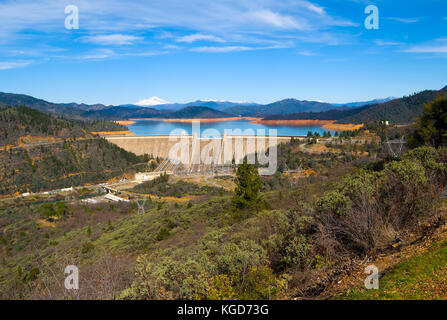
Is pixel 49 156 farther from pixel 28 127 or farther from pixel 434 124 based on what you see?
pixel 434 124

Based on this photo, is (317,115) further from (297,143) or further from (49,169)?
(49,169)

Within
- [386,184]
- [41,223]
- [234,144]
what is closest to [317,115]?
[234,144]

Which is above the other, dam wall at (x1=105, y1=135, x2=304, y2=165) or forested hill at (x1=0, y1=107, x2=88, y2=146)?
forested hill at (x1=0, y1=107, x2=88, y2=146)

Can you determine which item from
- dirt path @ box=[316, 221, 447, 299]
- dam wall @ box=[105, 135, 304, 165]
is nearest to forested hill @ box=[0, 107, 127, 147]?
dam wall @ box=[105, 135, 304, 165]

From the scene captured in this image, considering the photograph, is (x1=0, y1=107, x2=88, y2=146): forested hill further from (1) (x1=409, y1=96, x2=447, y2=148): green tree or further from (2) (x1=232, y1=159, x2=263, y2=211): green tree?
(1) (x1=409, y1=96, x2=447, y2=148): green tree

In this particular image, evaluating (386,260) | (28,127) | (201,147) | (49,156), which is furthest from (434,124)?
(28,127)

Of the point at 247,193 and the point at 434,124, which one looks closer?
the point at 247,193
